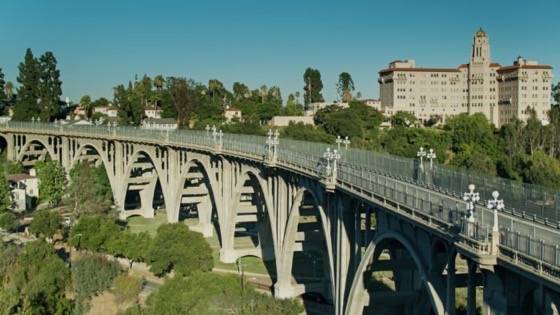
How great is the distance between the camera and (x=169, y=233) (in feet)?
209

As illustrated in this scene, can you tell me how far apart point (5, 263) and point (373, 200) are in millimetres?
37774

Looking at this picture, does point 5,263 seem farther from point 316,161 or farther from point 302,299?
point 316,161

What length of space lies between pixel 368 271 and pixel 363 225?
1680cm

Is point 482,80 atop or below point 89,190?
atop

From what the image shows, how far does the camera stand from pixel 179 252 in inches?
2452

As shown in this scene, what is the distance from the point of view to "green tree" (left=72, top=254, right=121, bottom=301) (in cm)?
5709

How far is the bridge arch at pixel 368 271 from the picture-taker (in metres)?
28.8

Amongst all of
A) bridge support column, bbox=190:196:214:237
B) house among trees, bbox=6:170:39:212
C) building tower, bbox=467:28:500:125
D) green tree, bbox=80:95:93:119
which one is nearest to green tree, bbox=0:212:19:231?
house among trees, bbox=6:170:39:212

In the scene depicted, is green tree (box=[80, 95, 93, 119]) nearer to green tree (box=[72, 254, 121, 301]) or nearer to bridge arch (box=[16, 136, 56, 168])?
bridge arch (box=[16, 136, 56, 168])

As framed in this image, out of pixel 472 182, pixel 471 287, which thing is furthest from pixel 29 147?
pixel 471 287

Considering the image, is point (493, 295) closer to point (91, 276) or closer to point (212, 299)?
point (212, 299)

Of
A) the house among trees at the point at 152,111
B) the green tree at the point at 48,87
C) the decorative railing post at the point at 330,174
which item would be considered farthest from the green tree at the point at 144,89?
the decorative railing post at the point at 330,174

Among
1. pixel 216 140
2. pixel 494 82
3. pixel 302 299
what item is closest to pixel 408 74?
pixel 494 82

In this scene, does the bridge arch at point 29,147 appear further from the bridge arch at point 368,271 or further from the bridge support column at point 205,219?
the bridge arch at point 368,271
